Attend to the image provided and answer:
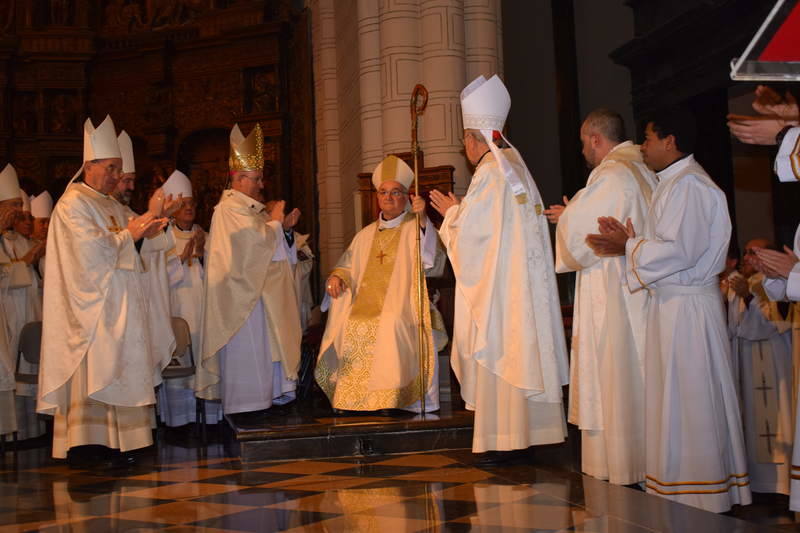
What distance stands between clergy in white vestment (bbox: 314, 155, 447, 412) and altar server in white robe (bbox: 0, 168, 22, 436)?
2.55 m

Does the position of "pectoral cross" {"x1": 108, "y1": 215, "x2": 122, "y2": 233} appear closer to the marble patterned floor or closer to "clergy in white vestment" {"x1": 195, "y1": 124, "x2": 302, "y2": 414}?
"clergy in white vestment" {"x1": 195, "y1": 124, "x2": 302, "y2": 414}

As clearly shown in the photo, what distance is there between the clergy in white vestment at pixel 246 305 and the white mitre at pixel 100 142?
110cm

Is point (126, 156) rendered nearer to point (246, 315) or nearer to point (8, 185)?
point (8, 185)

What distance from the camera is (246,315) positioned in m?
7.08

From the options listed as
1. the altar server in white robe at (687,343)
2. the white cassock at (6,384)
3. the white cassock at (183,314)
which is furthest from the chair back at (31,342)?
the altar server in white robe at (687,343)

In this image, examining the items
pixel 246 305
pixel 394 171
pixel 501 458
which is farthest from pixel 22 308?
pixel 501 458

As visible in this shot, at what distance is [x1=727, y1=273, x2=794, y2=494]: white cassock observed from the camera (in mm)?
5645

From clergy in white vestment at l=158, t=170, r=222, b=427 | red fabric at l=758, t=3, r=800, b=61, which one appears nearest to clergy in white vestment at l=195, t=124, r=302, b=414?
clergy in white vestment at l=158, t=170, r=222, b=427

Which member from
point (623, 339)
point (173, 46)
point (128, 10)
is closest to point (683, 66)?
point (623, 339)

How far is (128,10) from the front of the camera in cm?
1375

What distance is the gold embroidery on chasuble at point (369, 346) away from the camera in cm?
652

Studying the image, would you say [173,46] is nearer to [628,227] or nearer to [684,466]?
[628,227]

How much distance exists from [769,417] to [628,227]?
193cm

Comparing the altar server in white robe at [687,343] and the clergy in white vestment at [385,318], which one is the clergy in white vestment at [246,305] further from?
the altar server in white robe at [687,343]
